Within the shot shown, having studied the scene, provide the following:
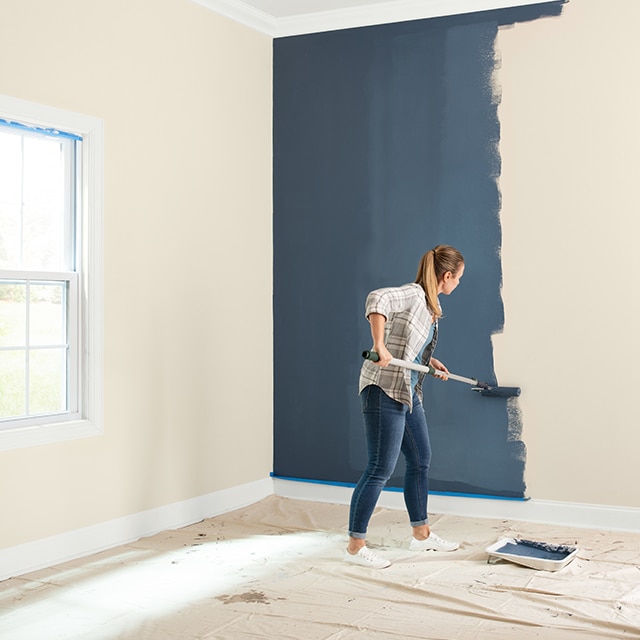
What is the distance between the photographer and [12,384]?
363cm

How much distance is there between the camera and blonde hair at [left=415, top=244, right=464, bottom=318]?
12.1 feet

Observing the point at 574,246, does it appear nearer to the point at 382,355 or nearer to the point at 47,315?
the point at 382,355

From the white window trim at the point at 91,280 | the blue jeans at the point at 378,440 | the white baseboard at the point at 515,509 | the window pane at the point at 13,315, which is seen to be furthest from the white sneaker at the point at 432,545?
the window pane at the point at 13,315

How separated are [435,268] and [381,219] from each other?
1.17m

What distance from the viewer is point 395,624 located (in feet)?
9.90

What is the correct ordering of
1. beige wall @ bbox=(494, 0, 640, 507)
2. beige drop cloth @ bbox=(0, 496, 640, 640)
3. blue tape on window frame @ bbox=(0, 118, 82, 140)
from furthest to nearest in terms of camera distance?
beige wall @ bbox=(494, 0, 640, 507) < blue tape on window frame @ bbox=(0, 118, 82, 140) < beige drop cloth @ bbox=(0, 496, 640, 640)

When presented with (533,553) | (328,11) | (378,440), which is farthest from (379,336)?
(328,11)

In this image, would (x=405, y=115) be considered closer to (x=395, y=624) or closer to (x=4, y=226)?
(x=4, y=226)

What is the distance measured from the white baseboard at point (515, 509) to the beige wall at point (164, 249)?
1.31 feet

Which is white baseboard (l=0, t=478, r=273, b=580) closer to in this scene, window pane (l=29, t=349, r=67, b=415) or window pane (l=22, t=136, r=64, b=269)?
window pane (l=29, t=349, r=67, b=415)

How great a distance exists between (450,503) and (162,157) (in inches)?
89.6

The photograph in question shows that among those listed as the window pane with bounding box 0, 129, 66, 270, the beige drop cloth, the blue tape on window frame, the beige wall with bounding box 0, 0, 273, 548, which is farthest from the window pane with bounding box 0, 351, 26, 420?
the blue tape on window frame

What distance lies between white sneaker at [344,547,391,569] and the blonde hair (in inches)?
40.7

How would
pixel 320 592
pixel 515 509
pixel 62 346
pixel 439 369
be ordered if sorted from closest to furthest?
pixel 320 592 → pixel 62 346 → pixel 439 369 → pixel 515 509
